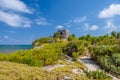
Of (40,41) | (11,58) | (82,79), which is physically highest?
(40,41)

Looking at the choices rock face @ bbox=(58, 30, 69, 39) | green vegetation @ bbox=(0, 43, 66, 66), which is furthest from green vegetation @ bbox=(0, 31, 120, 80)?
rock face @ bbox=(58, 30, 69, 39)

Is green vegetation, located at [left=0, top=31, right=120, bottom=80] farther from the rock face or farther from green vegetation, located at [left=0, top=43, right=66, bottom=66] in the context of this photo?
the rock face

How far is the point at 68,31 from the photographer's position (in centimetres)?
5119

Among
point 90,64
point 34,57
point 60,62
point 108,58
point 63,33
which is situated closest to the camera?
point 34,57

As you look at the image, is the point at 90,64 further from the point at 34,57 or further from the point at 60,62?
the point at 34,57

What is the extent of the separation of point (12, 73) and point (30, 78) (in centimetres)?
93

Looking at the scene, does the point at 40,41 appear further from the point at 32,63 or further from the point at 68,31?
the point at 32,63

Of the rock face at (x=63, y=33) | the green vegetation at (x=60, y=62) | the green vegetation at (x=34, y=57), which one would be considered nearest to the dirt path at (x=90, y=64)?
the green vegetation at (x=60, y=62)

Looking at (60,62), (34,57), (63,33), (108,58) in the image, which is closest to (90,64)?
(108,58)

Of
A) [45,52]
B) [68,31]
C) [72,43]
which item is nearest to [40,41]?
[68,31]

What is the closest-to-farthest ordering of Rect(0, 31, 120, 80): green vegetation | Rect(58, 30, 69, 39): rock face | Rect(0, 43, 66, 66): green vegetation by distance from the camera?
1. Rect(0, 31, 120, 80): green vegetation
2. Rect(0, 43, 66, 66): green vegetation
3. Rect(58, 30, 69, 39): rock face

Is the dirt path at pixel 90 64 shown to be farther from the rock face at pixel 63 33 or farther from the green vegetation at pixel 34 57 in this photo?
the rock face at pixel 63 33

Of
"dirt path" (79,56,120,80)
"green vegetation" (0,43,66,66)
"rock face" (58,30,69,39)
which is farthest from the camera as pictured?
"rock face" (58,30,69,39)

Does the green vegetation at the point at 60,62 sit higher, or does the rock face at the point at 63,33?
the rock face at the point at 63,33
